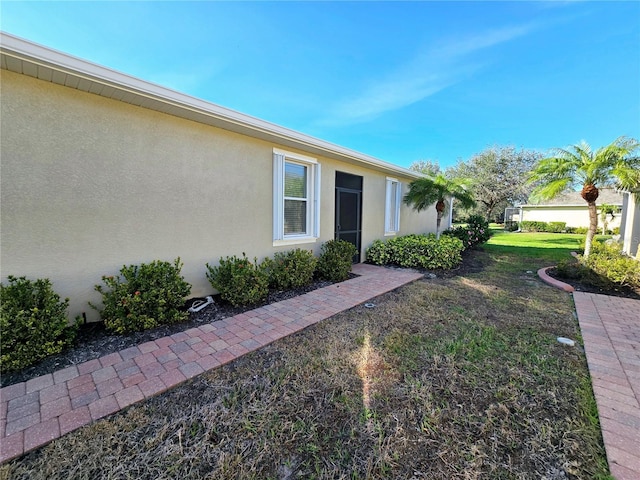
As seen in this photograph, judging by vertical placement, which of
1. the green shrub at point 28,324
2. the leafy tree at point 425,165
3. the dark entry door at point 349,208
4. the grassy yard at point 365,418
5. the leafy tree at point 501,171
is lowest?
the grassy yard at point 365,418

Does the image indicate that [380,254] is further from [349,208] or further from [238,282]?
[238,282]

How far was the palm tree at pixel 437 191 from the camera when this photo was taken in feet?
28.0

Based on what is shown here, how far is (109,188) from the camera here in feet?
11.4

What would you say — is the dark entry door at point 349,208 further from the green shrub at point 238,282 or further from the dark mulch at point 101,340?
the dark mulch at point 101,340

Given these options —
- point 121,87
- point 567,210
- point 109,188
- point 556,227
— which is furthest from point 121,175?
point 567,210

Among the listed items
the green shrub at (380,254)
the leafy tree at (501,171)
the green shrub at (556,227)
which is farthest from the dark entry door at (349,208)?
the green shrub at (556,227)

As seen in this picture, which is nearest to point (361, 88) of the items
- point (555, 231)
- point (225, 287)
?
point (225, 287)

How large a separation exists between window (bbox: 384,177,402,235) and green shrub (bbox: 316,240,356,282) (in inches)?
117

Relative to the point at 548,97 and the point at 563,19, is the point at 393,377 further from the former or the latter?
the point at 548,97

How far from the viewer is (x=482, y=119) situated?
1484 cm

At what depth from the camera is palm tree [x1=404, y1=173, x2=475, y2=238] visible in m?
8.54

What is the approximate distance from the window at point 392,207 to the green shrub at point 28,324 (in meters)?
7.81

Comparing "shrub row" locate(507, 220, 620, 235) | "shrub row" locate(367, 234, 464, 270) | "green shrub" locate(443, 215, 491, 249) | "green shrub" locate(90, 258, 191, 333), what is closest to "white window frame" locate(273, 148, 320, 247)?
"green shrub" locate(90, 258, 191, 333)

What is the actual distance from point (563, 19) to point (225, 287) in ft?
30.1
